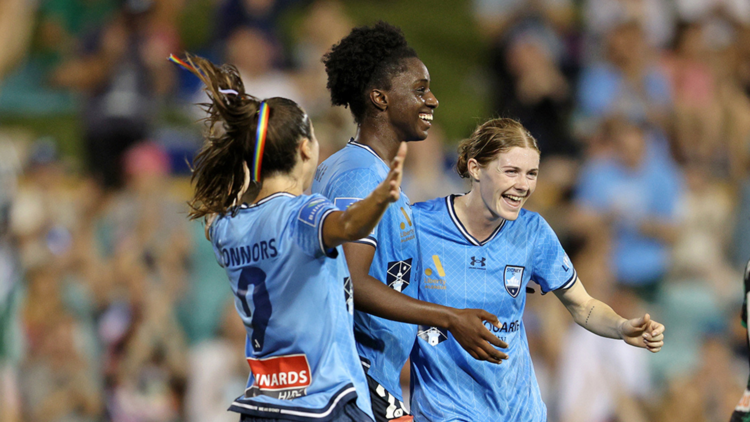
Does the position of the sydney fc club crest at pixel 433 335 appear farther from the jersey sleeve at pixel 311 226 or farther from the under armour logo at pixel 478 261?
the jersey sleeve at pixel 311 226

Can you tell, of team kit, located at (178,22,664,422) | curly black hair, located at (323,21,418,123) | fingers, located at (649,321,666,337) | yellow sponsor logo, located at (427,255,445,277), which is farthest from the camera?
curly black hair, located at (323,21,418,123)

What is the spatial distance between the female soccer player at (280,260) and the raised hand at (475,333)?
41 centimetres

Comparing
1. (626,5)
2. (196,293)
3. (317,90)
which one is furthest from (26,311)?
(626,5)

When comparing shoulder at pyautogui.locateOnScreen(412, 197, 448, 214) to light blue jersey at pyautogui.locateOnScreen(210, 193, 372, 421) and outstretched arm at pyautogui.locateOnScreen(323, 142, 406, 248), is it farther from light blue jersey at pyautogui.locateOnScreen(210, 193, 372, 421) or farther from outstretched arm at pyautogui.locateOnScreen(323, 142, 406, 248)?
outstretched arm at pyautogui.locateOnScreen(323, 142, 406, 248)

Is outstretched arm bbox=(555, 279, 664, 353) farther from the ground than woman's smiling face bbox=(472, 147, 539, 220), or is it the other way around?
woman's smiling face bbox=(472, 147, 539, 220)

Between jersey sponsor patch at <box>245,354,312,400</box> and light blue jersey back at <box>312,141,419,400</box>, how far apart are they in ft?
2.09

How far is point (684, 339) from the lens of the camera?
8.67 meters

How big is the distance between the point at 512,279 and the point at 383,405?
0.82m

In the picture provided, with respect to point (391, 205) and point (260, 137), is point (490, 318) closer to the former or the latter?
point (391, 205)

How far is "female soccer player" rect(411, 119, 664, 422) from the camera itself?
4062 mm

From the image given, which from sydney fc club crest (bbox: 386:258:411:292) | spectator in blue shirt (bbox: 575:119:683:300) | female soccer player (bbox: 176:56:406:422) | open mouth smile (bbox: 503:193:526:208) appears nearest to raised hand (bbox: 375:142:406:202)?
female soccer player (bbox: 176:56:406:422)

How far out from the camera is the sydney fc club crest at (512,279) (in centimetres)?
412

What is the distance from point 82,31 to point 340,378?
29.2 feet

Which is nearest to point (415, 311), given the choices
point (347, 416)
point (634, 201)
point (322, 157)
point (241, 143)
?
point (347, 416)
